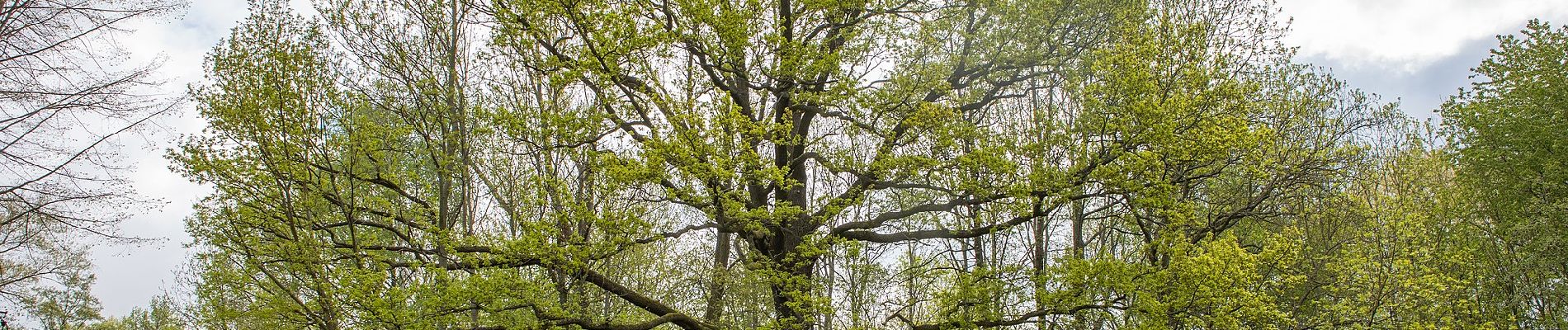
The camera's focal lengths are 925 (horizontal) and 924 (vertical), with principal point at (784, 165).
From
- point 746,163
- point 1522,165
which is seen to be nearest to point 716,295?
point 746,163

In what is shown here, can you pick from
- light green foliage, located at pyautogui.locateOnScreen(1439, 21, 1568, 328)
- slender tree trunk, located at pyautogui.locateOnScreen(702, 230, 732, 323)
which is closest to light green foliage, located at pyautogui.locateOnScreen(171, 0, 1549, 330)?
slender tree trunk, located at pyautogui.locateOnScreen(702, 230, 732, 323)

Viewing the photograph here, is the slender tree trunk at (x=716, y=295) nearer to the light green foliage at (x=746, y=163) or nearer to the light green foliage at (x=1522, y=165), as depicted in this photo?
the light green foliage at (x=746, y=163)

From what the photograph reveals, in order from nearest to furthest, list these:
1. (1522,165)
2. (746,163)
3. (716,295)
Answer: (746,163) < (716,295) < (1522,165)

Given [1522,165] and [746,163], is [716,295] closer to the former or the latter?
[746,163]

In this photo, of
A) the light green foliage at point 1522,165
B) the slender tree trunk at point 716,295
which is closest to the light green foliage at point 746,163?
the slender tree trunk at point 716,295

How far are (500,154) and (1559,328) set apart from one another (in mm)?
17571

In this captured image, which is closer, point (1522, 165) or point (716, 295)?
point (716, 295)

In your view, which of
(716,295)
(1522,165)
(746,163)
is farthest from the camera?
(1522,165)

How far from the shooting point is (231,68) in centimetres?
932

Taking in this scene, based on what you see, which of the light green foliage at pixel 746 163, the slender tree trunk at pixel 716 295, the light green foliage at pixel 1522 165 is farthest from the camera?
the light green foliage at pixel 1522 165

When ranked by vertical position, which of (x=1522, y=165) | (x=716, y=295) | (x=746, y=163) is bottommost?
(x=716, y=295)

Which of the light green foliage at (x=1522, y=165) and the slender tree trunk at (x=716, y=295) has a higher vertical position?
the light green foliage at (x=1522, y=165)

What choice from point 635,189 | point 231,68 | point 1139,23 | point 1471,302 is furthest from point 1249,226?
point 231,68

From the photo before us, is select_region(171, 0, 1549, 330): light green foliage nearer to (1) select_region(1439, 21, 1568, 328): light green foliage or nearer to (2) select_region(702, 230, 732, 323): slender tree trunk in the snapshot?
(2) select_region(702, 230, 732, 323): slender tree trunk
